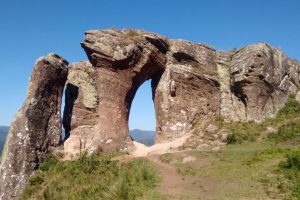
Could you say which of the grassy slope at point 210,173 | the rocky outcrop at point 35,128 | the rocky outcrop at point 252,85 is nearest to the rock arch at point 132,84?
the rocky outcrop at point 252,85

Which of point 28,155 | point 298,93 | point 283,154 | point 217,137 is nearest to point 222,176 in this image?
point 283,154

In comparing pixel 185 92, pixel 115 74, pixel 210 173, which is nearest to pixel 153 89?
pixel 185 92

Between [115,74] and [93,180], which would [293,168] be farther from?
[115,74]

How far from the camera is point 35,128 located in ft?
101

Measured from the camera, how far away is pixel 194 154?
86.3ft

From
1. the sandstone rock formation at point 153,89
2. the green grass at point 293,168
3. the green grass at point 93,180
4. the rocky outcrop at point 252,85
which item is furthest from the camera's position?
the rocky outcrop at point 252,85

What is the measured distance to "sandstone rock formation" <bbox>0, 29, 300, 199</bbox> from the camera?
3238 centimetres

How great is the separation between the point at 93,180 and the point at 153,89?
49.2 ft

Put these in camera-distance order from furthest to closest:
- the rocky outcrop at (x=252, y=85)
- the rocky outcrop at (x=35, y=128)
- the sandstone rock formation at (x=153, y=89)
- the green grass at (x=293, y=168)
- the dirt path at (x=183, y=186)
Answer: the rocky outcrop at (x=252, y=85), the sandstone rock formation at (x=153, y=89), the rocky outcrop at (x=35, y=128), the dirt path at (x=183, y=186), the green grass at (x=293, y=168)

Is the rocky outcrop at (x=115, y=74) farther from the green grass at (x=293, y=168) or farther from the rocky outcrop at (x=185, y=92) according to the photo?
the green grass at (x=293, y=168)

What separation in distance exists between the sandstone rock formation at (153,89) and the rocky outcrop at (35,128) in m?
0.08

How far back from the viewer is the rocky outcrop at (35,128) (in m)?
28.7

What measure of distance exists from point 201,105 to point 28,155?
1547cm

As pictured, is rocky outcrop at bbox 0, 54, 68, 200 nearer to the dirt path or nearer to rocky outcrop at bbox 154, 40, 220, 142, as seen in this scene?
rocky outcrop at bbox 154, 40, 220, 142
